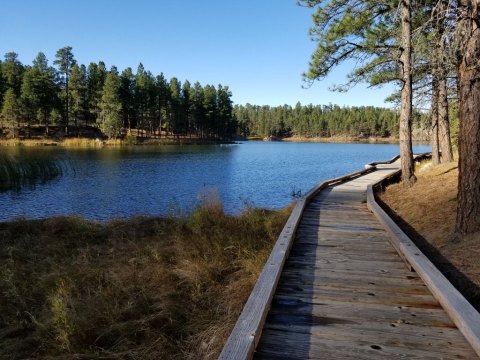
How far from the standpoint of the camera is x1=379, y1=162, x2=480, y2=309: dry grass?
16.0 ft

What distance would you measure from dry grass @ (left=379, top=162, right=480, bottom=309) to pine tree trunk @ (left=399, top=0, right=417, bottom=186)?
2.22 ft

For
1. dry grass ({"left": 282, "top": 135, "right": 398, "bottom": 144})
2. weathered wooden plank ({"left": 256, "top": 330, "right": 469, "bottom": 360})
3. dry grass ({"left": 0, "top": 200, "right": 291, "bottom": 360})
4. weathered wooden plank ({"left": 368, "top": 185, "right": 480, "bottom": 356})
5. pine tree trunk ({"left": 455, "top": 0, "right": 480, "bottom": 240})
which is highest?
dry grass ({"left": 282, "top": 135, "right": 398, "bottom": 144})

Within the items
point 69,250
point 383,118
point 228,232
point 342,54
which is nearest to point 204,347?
point 228,232

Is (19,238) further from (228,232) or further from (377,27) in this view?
(377,27)

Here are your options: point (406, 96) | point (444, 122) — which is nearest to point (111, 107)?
point (444, 122)

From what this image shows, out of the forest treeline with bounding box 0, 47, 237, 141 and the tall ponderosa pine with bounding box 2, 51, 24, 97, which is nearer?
the forest treeline with bounding box 0, 47, 237, 141

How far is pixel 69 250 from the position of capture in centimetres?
843

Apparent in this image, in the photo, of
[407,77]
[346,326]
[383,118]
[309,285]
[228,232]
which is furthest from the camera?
[383,118]

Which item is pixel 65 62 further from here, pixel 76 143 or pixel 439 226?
pixel 439 226

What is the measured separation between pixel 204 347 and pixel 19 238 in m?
7.74

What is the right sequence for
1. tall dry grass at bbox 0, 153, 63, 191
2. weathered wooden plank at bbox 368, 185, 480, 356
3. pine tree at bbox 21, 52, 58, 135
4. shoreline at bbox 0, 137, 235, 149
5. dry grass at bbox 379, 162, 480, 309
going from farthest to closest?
pine tree at bbox 21, 52, 58, 135
shoreline at bbox 0, 137, 235, 149
tall dry grass at bbox 0, 153, 63, 191
dry grass at bbox 379, 162, 480, 309
weathered wooden plank at bbox 368, 185, 480, 356

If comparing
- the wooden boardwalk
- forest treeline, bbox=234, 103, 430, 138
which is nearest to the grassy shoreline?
the wooden boardwalk

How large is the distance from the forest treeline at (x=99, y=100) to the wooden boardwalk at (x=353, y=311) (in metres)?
63.6

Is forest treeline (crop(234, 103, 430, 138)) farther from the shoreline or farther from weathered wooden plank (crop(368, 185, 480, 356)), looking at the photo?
weathered wooden plank (crop(368, 185, 480, 356))
